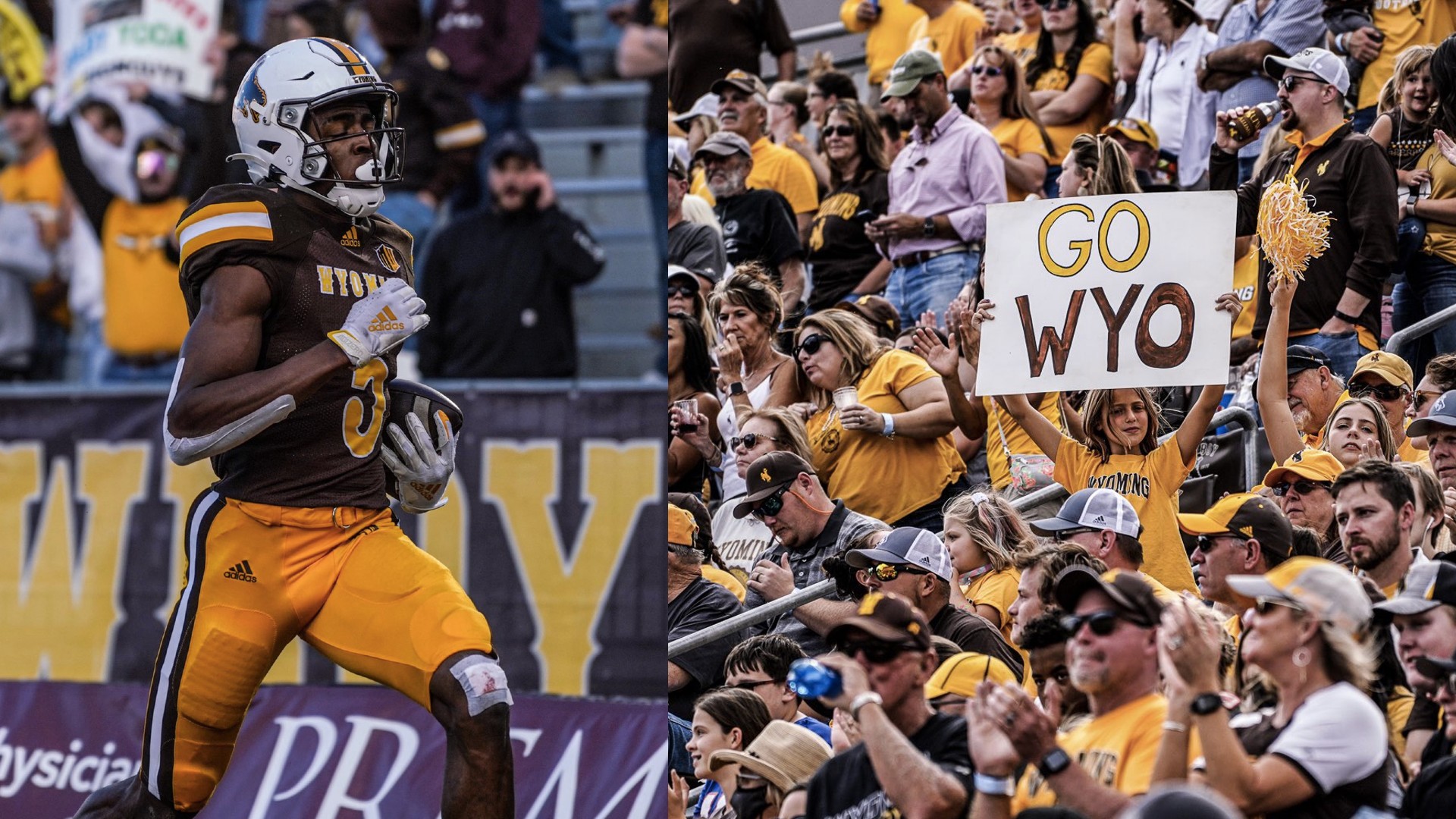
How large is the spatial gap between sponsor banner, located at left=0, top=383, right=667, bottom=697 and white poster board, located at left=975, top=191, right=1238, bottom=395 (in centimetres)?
456

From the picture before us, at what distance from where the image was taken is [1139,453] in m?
7.29

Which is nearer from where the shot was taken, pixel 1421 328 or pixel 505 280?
pixel 1421 328

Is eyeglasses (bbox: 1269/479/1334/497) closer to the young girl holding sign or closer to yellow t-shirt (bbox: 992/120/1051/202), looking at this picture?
the young girl holding sign

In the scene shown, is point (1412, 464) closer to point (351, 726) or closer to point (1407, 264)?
point (1407, 264)

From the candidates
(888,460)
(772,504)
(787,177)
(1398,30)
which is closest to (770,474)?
(772,504)

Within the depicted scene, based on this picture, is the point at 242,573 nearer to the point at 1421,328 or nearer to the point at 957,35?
the point at 1421,328

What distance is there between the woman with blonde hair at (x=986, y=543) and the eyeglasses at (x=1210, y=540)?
26.5 inches

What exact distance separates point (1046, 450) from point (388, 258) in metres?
3.03

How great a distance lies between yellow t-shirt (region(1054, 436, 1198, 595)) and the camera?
6.97 meters

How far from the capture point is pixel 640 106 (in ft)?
52.4

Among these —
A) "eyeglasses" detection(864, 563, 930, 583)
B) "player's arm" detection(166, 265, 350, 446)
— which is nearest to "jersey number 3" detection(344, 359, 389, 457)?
A: "player's arm" detection(166, 265, 350, 446)

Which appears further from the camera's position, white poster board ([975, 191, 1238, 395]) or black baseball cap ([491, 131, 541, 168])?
black baseball cap ([491, 131, 541, 168])

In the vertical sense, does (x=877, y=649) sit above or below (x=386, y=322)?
below

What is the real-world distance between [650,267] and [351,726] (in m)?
6.95
